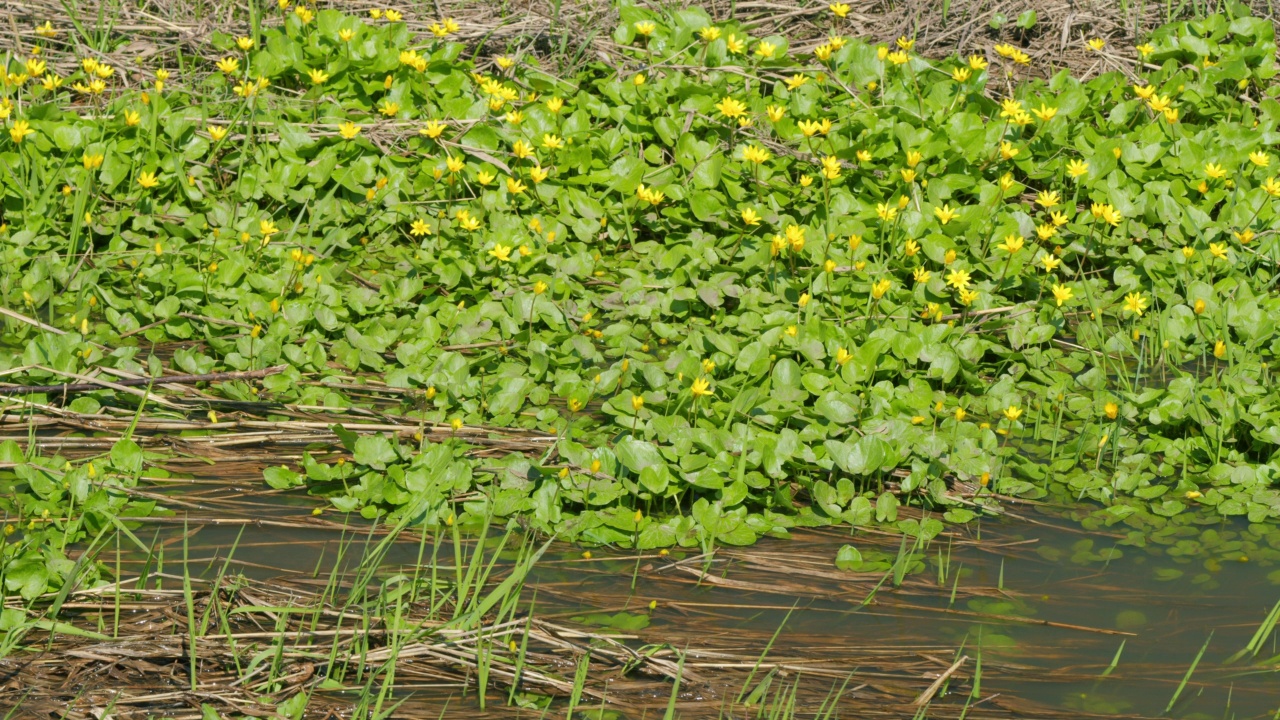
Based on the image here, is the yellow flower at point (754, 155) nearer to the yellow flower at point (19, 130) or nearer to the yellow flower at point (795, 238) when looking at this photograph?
the yellow flower at point (795, 238)

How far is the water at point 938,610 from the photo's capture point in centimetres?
243

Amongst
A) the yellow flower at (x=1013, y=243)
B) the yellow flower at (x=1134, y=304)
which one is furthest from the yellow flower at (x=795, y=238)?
the yellow flower at (x=1134, y=304)

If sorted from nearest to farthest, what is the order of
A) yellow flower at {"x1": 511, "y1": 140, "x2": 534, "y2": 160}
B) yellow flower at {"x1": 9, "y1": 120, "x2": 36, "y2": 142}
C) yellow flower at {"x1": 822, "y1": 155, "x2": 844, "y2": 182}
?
yellow flower at {"x1": 822, "y1": 155, "x2": 844, "y2": 182}, yellow flower at {"x1": 9, "y1": 120, "x2": 36, "y2": 142}, yellow flower at {"x1": 511, "y1": 140, "x2": 534, "y2": 160}

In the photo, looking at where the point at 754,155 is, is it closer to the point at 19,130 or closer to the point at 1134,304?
the point at 1134,304

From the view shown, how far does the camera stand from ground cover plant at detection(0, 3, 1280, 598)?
3074 millimetres

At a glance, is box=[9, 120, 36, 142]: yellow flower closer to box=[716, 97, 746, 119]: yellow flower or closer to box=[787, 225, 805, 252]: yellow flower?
box=[716, 97, 746, 119]: yellow flower

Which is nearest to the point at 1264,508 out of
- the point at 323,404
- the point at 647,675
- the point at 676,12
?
the point at 647,675

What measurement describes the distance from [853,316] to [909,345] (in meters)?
0.41

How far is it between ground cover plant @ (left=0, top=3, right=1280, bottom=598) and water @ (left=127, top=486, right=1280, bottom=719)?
106 millimetres

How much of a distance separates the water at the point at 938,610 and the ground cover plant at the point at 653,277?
0.11 m

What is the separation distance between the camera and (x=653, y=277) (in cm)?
418

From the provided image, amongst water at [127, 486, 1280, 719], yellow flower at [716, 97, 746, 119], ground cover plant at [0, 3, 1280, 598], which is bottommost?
water at [127, 486, 1280, 719]

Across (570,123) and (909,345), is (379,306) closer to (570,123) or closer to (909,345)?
(570,123)

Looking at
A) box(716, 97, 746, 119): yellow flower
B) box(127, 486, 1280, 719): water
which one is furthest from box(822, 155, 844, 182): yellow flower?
box(127, 486, 1280, 719): water
